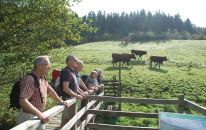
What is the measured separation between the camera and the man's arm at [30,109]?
17.6 ft

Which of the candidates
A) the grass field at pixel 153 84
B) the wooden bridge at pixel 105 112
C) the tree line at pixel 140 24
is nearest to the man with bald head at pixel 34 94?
the wooden bridge at pixel 105 112

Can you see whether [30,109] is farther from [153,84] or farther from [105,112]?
[153,84]

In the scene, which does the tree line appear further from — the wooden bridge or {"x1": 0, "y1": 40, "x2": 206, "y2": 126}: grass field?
the wooden bridge

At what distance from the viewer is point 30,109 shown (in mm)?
5457

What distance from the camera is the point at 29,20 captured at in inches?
620

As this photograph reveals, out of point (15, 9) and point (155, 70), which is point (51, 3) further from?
point (155, 70)

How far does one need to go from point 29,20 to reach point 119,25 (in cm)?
Result: 12891

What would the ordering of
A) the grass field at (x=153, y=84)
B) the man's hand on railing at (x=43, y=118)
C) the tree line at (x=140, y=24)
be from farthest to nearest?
the tree line at (x=140, y=24) → the grass field at (x=153, y=84) → the man's hand on railing at (x=43, y=118)

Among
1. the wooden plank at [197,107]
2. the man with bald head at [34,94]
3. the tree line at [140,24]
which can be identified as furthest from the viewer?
the tree line at [140,24]

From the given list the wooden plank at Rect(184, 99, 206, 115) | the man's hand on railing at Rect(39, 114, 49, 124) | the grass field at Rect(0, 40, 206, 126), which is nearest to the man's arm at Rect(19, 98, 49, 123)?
the man's hand on railing at Rect(39, 114, 49, 124)

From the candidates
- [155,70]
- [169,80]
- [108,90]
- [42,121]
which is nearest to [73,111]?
→ [42,121]

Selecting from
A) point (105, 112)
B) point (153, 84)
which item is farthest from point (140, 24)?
point (105, 112)

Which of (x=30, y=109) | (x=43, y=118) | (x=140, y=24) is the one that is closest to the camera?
(x=43, y=118)

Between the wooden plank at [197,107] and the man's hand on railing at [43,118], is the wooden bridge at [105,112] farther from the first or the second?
the man's hand on railing at [43,118]
